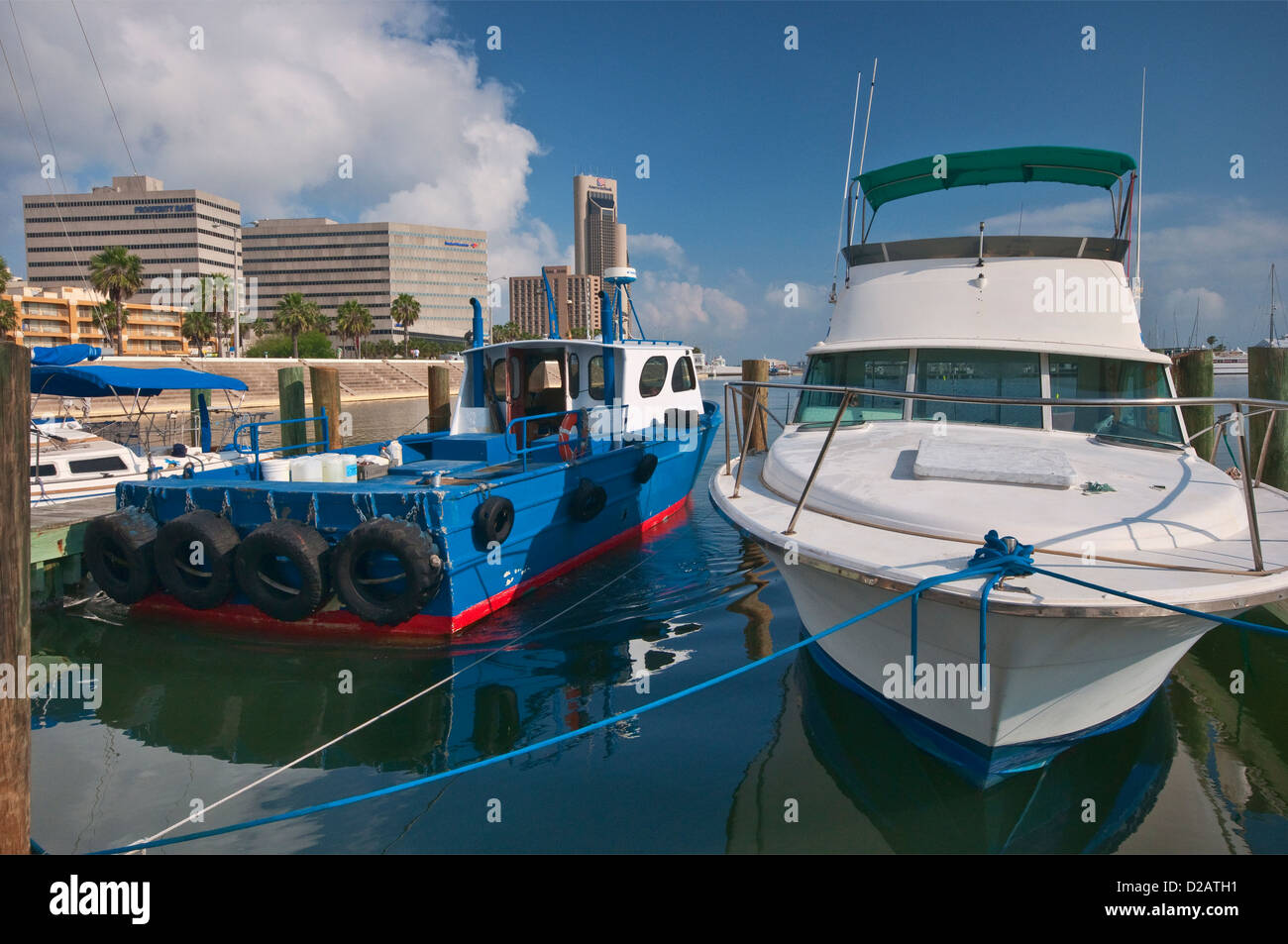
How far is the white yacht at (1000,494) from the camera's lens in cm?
408

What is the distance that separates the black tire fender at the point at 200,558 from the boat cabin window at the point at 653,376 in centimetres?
663

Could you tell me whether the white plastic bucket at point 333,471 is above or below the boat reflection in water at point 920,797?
above

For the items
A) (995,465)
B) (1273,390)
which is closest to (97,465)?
(995,465)

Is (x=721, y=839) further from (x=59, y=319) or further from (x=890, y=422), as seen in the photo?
(x=59, y=319)

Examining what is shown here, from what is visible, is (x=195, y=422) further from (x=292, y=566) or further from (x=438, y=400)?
(x=292, y=566)

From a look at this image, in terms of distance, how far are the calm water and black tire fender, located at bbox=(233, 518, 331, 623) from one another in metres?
0.49

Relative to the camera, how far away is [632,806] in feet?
16.0

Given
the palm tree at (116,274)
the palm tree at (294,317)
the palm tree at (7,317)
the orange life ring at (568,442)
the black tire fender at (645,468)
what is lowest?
the black tire fender at (645,468)

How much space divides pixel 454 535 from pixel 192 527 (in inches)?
110

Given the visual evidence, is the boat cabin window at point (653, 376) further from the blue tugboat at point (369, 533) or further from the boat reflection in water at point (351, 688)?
the boat reflection in water at point (351, 688)

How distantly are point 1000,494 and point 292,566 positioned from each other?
660 cm

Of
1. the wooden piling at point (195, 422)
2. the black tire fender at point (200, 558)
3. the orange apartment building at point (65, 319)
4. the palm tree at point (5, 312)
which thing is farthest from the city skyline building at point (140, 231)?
the black tire fender at point (200, 558)

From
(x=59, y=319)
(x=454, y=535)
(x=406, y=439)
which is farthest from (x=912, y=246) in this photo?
(x=59, y=319)
